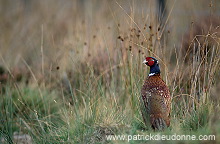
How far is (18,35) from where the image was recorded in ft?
33.9

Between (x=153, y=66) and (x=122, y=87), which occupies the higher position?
(x=153, y=66)

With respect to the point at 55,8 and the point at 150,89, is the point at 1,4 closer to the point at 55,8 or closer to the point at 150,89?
the point at 55,8

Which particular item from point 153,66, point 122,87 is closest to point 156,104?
point 153,66

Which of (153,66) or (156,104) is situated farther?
(153,66)

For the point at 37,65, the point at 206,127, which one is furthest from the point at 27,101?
the point at 206,127

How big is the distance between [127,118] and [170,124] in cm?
59

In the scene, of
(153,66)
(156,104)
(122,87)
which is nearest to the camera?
(156,104)

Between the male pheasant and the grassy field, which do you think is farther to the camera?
the grassy field

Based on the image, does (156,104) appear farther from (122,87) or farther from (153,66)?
(122,87)

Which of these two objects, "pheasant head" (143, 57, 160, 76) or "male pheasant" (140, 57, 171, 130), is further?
"pheasant head" (143, 57, 160, 76)

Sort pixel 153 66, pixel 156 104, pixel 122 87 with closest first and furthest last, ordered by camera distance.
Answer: pixel 156 104 → pixel 153 66 → pixel 122 87

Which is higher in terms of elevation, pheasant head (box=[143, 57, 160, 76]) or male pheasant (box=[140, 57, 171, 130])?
pheasant head (box=[143, 57, 160, 76])

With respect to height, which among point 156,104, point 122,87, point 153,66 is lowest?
point 122,87

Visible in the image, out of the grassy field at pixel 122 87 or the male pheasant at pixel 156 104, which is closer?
the male pheasant at pixel 156 104
